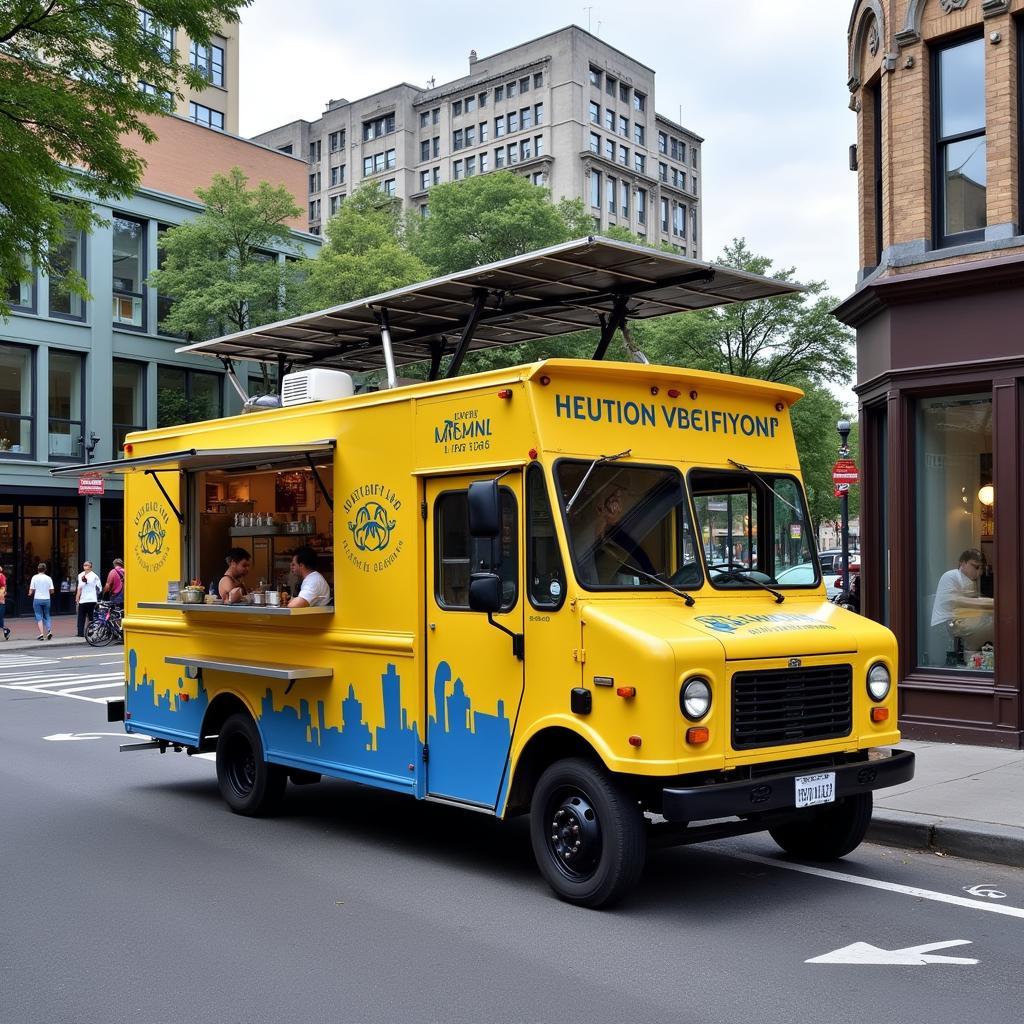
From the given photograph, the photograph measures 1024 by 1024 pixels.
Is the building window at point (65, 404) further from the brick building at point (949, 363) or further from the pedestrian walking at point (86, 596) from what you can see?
the brick building at point (949, 363)

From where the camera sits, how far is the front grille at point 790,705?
6.38m

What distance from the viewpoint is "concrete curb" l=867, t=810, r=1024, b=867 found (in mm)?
7625

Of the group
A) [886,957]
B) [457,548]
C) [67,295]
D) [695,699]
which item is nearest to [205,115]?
[67,295]

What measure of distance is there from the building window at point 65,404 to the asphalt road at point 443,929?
91.3 ft

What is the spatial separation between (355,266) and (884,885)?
3125cm

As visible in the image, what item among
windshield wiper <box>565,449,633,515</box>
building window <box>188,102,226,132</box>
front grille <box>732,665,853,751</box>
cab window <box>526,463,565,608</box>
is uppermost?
building window <box>188,102,226,132</box>

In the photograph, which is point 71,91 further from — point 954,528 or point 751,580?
point 954,528

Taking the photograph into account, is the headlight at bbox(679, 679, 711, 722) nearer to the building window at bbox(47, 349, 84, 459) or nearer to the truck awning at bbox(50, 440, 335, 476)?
the truck awning at bbox(50, 440, 335, 476)

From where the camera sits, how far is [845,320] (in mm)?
Result: 14008

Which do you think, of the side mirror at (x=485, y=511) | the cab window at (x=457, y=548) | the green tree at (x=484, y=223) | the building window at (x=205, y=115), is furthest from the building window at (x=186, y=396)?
the side mirror at (x=485, y=511)

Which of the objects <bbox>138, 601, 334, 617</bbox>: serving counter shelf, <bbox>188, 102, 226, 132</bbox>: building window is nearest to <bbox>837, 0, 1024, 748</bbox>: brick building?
<bbox>138, 601, 334, 617</bbox>: serving counter shelf

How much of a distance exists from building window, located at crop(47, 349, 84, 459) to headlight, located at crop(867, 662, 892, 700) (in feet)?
104

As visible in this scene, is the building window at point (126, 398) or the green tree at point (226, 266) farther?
the building window at point (126, 398)

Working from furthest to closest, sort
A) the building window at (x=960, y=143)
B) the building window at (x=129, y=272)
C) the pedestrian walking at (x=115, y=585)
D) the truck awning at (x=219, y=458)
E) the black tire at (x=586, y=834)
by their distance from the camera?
the building window at (x=129, y=272) < the pedestrian walking at (x=115, y=585) < the building window at (x=960, y=143) < the truck awning at (x=219, y=458) < the black tire at (x=586, y=834)
